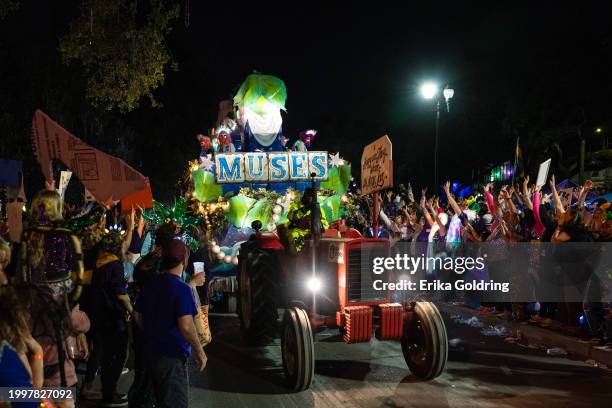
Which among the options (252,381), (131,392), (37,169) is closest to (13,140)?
(37,169)

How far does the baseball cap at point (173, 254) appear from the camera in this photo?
430 cm

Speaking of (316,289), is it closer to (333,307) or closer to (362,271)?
(333,307)

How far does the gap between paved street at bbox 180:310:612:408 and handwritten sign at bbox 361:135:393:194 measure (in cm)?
227

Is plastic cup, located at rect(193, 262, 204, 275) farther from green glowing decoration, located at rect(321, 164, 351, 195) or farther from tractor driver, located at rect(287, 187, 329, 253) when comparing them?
green glowing decoration, located at rect(321, 164, 351, 195)

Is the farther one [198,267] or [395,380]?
[198,267]

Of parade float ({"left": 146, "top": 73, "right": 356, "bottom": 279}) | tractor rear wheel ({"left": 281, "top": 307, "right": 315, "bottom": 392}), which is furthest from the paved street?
parade float ({"left": 146, "top": 73, "right": 356, "bottom": 279})

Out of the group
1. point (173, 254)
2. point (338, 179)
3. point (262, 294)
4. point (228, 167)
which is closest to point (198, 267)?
point (262, 294)

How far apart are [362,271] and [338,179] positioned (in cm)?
1354

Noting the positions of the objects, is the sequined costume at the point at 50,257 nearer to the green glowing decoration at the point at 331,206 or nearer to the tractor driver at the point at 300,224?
the tractor driver at the point at 300,224

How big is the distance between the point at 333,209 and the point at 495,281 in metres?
9.44

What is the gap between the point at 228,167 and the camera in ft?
56.4

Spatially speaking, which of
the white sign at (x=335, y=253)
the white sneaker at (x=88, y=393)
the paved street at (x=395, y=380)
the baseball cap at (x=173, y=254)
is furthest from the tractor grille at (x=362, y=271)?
the white sneaker at (x=88, y=393)

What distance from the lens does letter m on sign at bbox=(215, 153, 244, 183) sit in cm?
1714

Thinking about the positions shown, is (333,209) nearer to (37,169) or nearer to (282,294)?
(37,169)
